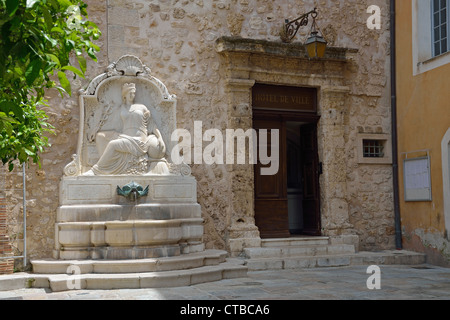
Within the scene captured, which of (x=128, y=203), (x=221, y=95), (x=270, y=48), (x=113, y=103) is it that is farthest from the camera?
(x=270, y=48)

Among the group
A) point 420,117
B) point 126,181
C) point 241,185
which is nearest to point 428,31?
point 420,117

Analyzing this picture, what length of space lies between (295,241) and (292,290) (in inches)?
98.1

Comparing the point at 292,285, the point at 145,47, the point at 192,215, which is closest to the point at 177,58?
the point at 145,47

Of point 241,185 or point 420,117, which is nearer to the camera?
point 241,185

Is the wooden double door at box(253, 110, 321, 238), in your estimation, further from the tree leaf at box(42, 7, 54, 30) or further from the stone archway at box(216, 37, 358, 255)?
the tree leaf at box(42, 7, 54, 30)

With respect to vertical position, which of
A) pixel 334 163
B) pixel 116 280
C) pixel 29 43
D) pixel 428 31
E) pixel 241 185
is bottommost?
pixel 116 280

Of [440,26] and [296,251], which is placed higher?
[440,26]

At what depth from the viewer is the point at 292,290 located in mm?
5930

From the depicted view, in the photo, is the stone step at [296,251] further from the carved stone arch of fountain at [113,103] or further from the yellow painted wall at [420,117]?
the carved stone arch of fountain at [113,103]

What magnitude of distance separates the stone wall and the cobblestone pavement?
4.63 feet

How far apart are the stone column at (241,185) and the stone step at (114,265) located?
55.7 inches

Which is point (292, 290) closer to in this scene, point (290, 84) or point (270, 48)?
point (290, 84)
